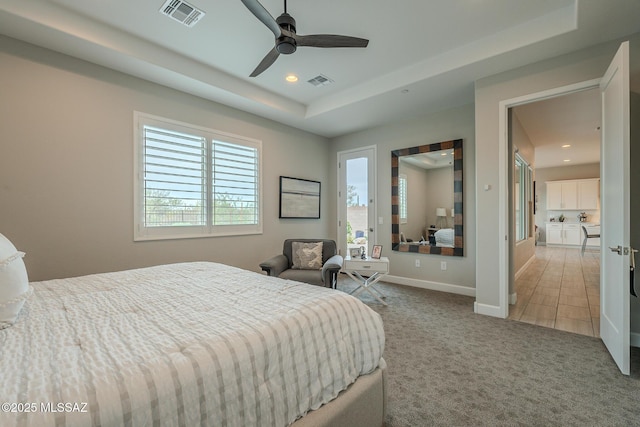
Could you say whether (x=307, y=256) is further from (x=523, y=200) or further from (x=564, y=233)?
(x=564, y=233)

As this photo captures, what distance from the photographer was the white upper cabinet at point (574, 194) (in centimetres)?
880

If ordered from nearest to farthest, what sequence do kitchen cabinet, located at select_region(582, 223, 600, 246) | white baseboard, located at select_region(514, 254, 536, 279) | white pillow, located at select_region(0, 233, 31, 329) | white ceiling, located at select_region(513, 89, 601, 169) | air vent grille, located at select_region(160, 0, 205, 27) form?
white pillow, located at select_region(0, 233, 31, 329)
air vent grille, located at select_region(160, 0, 205, 27)
white ceiling, located at select_region(513, 89, 601, 169)
white baseboard, located at select_region(514, 254, 536, 279)
kitchen cabinet, located at select_region(582, 223, 600, 246)

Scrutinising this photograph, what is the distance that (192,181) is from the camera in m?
3.66

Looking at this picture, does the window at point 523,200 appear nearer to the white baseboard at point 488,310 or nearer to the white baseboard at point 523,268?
the white baseboard at point 523,268

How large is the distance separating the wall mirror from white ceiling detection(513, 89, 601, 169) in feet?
4.46

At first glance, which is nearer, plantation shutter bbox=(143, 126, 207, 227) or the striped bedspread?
the striped bedspread

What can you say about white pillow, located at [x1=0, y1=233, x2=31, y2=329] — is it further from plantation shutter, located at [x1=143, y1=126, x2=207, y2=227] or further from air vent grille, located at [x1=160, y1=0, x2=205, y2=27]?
air vent grille, located at [x1=160, y1=0, x2=205, y2=27]

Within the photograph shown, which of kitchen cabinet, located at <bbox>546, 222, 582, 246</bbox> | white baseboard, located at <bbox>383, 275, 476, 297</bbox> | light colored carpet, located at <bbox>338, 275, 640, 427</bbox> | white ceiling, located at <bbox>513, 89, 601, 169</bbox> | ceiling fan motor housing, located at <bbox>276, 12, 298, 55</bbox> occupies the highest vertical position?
white ceiling, located at <bbox>513, 89, 601, 169</bbox>

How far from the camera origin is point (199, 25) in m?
2.66

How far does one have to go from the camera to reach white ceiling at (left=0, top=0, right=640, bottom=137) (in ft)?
7.83

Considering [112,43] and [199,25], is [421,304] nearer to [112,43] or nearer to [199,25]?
[199,25]

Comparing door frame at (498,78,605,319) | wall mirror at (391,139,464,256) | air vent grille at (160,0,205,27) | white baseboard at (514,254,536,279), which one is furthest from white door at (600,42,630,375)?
air vent grille at (160,0,205,27)

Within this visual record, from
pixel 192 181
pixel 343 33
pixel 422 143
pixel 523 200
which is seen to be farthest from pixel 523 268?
pixel 192 181

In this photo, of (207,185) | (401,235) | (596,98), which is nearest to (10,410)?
(207,185)
